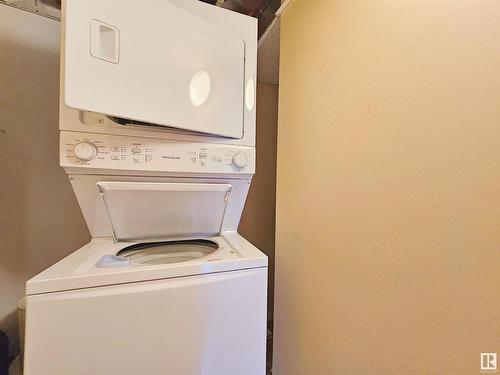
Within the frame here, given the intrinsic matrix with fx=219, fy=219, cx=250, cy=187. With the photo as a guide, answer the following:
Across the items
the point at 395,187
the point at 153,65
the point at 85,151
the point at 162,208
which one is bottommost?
the point at 162,208

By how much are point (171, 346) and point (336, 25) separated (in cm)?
143

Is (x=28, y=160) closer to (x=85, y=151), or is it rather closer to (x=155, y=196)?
(x=85, y=151)

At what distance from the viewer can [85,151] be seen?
93 cm

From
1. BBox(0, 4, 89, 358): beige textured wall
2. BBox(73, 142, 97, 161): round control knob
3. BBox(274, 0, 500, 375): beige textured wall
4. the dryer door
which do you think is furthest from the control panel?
BBox(0, 4, 89, 358): beige textured wall

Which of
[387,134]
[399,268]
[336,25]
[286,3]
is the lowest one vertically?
[399,268]

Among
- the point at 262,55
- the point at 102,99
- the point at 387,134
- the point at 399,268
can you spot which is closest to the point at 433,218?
the point at 399,268

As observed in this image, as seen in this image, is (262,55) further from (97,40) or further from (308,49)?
(97,40)

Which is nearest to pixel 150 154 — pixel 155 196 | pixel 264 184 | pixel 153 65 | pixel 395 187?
pixel 155 196

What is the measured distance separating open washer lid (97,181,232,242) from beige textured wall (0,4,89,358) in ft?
2.43

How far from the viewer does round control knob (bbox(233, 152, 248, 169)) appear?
118cm

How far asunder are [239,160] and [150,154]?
44 centimetres

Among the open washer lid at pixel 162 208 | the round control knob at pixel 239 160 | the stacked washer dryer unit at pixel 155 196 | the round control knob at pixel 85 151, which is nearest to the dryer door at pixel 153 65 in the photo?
the stacked washer dryer unit at pixel 155 196

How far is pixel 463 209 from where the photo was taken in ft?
1.81

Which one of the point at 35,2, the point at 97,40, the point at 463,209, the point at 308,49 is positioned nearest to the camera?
the point at 463,209
